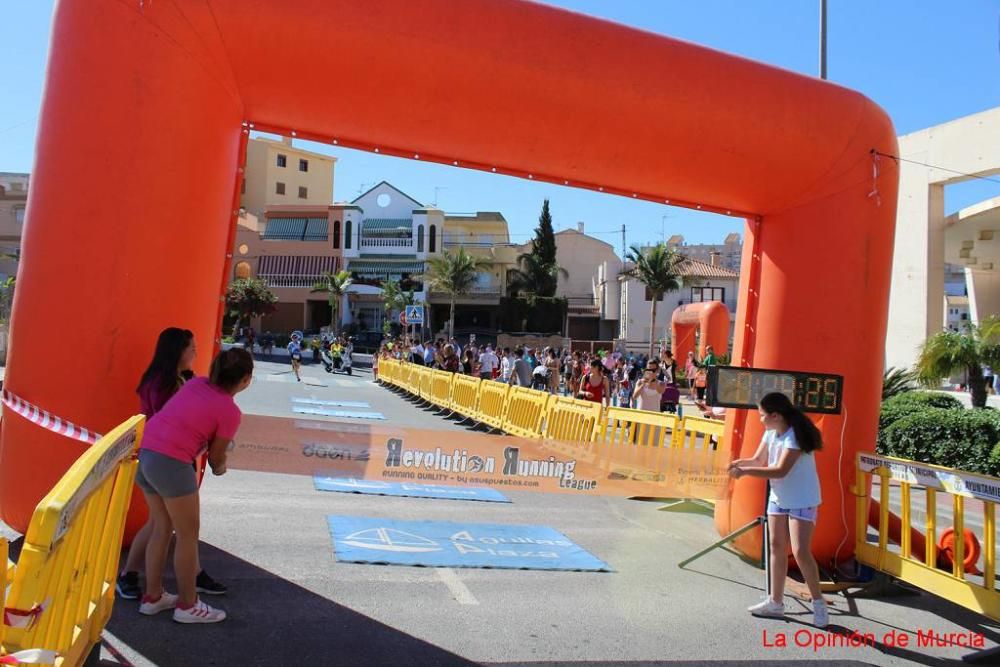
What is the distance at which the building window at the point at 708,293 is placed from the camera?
182 feet

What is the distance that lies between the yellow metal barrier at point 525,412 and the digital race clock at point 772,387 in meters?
6.38

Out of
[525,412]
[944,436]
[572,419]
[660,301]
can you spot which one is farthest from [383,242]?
[944,436]

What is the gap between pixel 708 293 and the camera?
55688 mm

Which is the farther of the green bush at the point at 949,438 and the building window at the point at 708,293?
the building window at the point at 708,293

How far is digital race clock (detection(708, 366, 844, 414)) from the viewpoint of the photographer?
18.8 ft

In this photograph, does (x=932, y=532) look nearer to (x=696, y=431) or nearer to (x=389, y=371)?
(x=696, y=431)

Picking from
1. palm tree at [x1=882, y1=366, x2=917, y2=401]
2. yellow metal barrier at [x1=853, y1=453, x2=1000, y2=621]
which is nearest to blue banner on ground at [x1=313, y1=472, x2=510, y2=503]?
yellow metal barrier at [x1=853, y1=453, x2=1000, y2=621]

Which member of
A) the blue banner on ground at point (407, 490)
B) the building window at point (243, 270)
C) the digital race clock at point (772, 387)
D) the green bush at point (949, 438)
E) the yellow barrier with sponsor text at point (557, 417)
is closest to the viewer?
the digital race clock at point (772, 387)

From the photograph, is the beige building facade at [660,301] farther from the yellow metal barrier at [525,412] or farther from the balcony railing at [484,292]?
the yellow metal barrier at [525,412]

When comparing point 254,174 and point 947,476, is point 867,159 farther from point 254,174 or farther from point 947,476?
point 254,174

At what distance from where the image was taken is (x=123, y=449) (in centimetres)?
327

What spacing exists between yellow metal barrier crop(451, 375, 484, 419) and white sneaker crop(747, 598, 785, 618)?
35.8ft

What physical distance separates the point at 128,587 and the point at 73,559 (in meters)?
2.13

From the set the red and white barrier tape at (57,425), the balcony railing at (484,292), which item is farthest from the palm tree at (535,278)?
the red and white barrier tape at (57,425)
